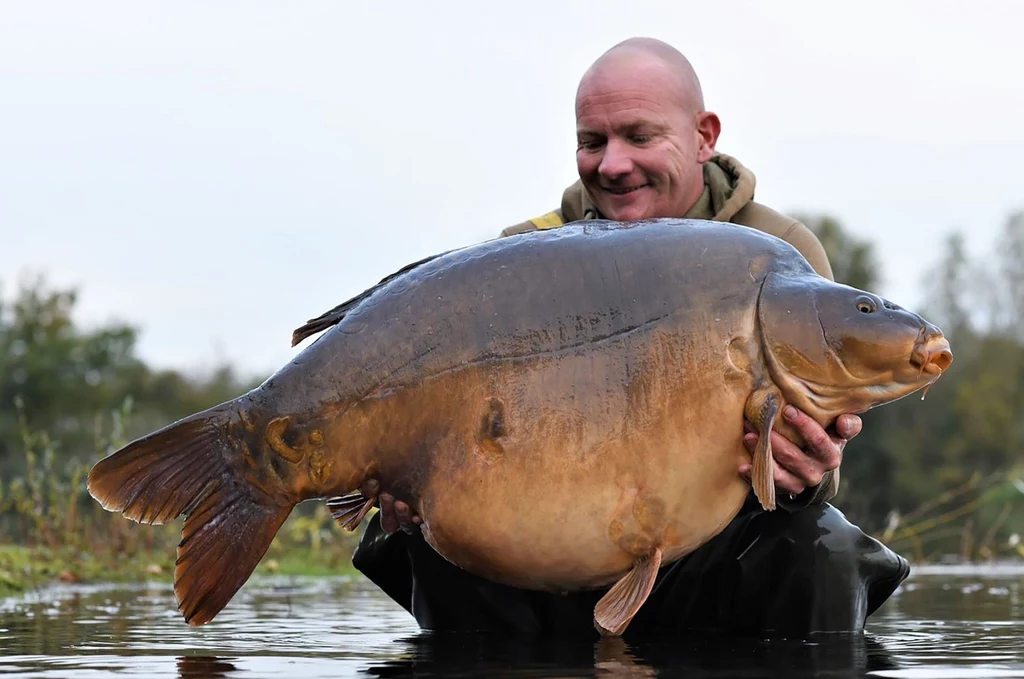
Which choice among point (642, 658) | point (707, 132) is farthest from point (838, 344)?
point (707, 132)

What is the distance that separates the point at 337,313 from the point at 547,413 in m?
0.64

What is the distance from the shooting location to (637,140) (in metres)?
5.01

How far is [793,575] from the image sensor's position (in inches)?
163

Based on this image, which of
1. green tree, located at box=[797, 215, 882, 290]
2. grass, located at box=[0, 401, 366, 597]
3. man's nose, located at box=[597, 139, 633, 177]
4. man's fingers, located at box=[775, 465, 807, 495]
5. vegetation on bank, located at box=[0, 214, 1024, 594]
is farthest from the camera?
green tree, located at box=[797, 215, 882, 290]

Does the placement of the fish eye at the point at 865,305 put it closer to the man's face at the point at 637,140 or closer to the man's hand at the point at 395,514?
the man's hand at the point at 395,514

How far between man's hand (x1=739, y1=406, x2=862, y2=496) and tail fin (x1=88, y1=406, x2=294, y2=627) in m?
1.21

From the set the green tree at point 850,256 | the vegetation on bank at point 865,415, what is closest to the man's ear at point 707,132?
the vegetation on bank at point 865,415

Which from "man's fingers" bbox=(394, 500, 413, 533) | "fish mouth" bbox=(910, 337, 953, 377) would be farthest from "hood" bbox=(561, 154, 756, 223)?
"man's fingers" bbox=(394, 500, 413, 533)

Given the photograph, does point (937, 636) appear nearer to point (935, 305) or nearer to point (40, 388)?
point (40, 388)

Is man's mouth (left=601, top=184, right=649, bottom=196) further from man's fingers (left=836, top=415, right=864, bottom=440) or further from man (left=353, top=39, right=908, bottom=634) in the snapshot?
man's fingers (left=836, top=415, right=864, bottom=440)

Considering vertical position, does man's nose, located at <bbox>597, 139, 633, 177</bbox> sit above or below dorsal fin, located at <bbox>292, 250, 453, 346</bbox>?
above

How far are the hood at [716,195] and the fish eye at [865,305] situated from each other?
1.37 m

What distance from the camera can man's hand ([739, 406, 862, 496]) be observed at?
3.59 meters

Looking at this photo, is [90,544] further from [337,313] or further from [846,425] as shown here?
[846,425]
